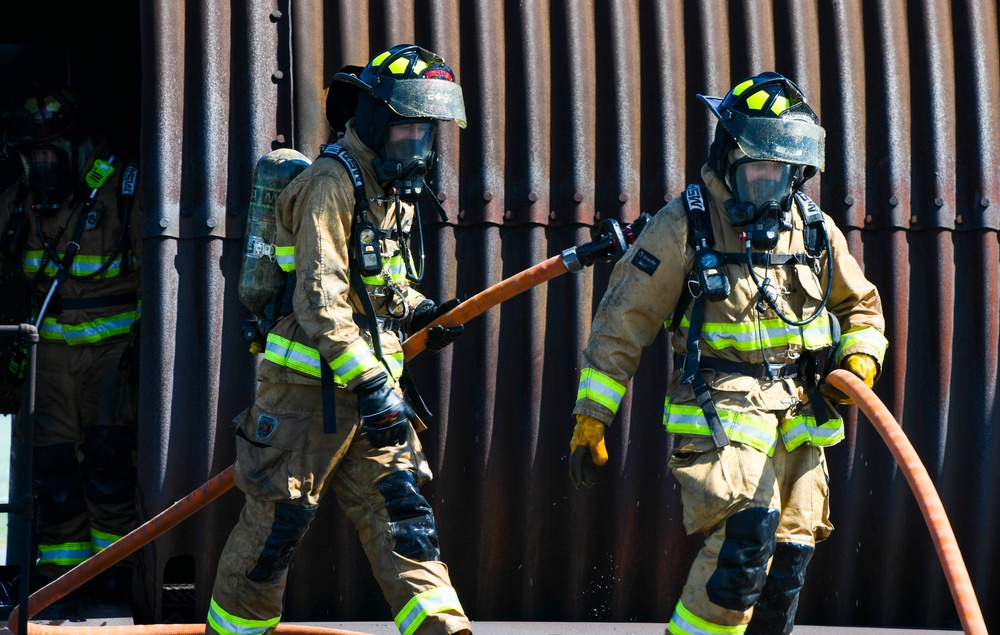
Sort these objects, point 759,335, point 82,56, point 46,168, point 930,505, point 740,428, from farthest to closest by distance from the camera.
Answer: point 82,56 < point 46,168 < point 759,335 < point 740,428 < point 930,505

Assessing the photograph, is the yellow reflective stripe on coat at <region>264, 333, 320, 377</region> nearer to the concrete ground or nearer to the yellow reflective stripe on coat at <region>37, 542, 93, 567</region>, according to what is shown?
the concrete ground

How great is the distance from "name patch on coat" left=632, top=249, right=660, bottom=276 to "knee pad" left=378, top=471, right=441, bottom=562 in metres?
1.11

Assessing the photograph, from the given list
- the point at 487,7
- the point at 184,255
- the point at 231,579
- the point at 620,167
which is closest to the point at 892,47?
the point at 620,167

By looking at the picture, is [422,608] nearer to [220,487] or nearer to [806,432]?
[220,487]

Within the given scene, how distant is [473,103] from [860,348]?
81.9 inches

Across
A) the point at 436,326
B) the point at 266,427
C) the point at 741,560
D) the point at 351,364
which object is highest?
the point at 436,326

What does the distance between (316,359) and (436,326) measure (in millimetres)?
643

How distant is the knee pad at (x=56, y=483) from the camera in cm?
613

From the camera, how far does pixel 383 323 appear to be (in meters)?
4.64

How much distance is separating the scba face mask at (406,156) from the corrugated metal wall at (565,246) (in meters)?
1.00

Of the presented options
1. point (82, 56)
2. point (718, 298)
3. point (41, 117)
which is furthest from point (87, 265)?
point (718, 298)

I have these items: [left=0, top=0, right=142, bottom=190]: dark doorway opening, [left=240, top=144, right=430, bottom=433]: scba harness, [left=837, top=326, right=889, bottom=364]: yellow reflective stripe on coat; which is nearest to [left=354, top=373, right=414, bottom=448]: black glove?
[left=240, top=144, right=430, bottom=433]: scba harness

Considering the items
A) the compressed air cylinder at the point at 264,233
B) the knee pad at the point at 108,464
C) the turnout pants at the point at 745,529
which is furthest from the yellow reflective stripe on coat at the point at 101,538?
the turnout pants at the point at 745,529

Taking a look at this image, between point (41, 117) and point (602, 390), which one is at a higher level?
point (41, 117)
